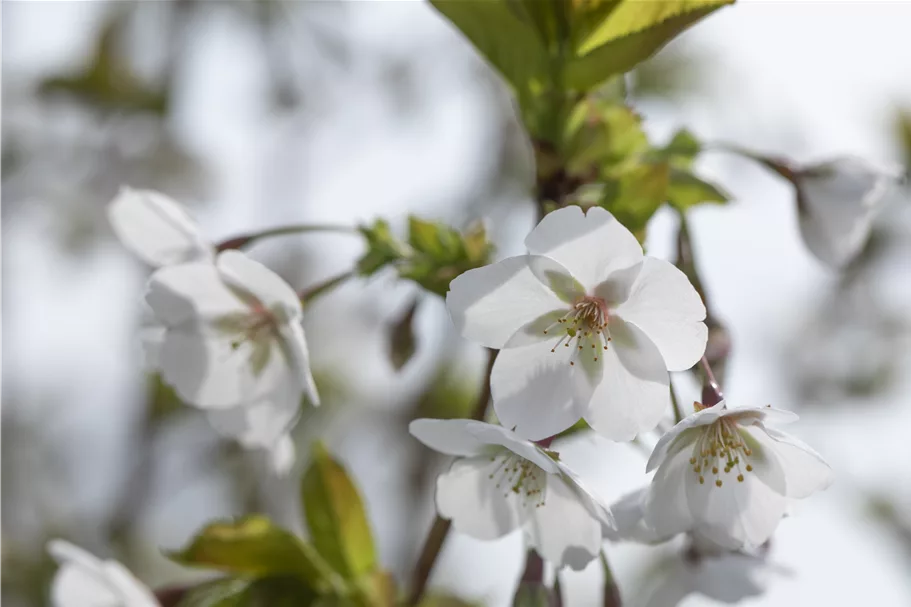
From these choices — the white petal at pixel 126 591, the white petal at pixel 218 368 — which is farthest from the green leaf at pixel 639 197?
the white petal at pixel 126 591

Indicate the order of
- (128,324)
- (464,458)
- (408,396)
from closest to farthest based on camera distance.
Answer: (464,458) → (128,324) → (408,396)

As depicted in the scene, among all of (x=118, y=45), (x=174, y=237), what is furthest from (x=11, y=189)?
(x=174, y=237)

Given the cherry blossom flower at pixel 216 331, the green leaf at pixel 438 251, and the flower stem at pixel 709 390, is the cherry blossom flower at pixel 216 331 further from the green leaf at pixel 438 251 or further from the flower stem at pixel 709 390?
Result: the flower stem at pixel 709 390

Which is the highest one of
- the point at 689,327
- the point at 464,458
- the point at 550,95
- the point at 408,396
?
the point at 550,95

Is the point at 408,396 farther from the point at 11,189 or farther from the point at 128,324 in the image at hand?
the point at 11,189

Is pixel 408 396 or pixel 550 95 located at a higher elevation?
pixel 550 95

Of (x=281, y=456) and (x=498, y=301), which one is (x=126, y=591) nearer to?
(x=281, y=456)
